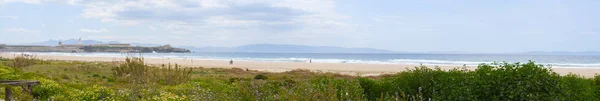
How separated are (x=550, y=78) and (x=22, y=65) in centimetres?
2640

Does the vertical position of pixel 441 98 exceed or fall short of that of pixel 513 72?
it falls short

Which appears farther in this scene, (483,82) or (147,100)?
(147,100)

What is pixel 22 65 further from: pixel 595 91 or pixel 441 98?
pixel 595 91

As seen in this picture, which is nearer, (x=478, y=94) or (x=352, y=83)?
(x=478, y=94)

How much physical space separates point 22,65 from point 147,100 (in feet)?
70.4

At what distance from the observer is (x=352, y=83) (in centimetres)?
803

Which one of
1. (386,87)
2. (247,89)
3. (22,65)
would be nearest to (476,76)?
(386,87)

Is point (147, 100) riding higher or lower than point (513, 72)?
lower

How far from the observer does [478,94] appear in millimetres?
6895

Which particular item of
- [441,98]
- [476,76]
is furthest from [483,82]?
[441,98]

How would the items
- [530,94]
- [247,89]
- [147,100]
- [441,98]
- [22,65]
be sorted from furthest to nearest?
1. [22,65]
2. [247,89]
3. [147,100]
4. [441,98]
5. [530,94]

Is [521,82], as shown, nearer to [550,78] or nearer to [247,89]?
[550,78]

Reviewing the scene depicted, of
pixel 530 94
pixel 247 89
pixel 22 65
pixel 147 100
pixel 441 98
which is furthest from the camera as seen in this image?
pixel 22 65

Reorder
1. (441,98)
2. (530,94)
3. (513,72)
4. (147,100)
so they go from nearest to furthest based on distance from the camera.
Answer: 1. (530,94)
2. (513,72)
3. (441,98)
4. (147,100)
